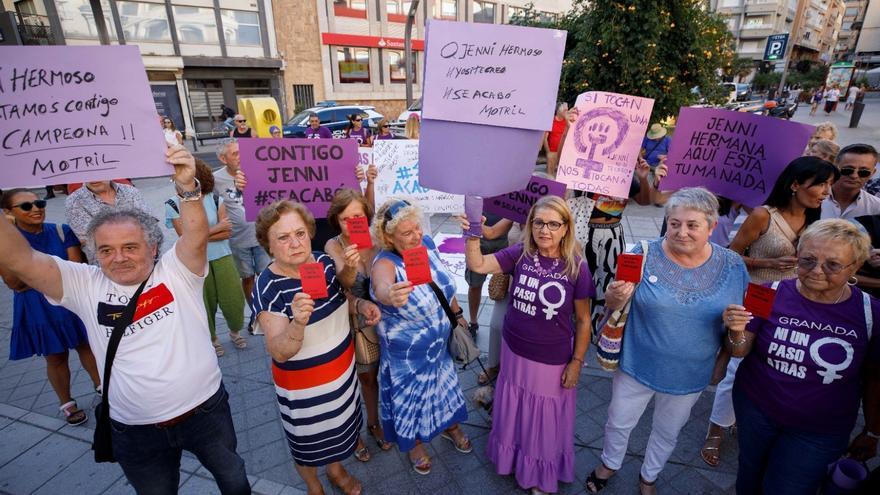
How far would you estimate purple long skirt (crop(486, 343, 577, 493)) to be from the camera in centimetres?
259

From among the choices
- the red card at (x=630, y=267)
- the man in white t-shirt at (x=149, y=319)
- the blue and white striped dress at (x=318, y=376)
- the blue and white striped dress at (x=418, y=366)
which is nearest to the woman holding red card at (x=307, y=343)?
the blue and white striped dress at (x=318, y=376)

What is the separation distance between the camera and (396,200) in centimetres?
254

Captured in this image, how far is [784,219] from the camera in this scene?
108 inches

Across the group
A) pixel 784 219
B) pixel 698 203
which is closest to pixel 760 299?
pixel 698 203

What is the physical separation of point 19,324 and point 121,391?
6.77 ft

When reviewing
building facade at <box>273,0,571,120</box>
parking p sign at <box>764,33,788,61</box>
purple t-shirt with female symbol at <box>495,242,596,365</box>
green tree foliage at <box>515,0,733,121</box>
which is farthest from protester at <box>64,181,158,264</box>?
parking p sign at <box>764,33,788,61</box>

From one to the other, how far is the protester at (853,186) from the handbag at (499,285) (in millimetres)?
2414

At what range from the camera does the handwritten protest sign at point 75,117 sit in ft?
5.84

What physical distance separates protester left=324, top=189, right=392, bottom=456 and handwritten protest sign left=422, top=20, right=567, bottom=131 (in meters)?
0.98

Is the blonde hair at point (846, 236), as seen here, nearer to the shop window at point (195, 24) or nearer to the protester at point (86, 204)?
the protester at point (86, 204)

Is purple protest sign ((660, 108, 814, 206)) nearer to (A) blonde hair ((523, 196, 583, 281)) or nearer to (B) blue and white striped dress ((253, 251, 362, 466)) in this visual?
(A) blonde hair ((523, 196, 583, 281))

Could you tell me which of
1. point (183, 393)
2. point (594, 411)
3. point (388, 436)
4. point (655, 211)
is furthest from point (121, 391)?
point (655, 211)

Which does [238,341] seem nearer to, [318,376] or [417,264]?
[318,376]

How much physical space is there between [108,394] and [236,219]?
242cm
